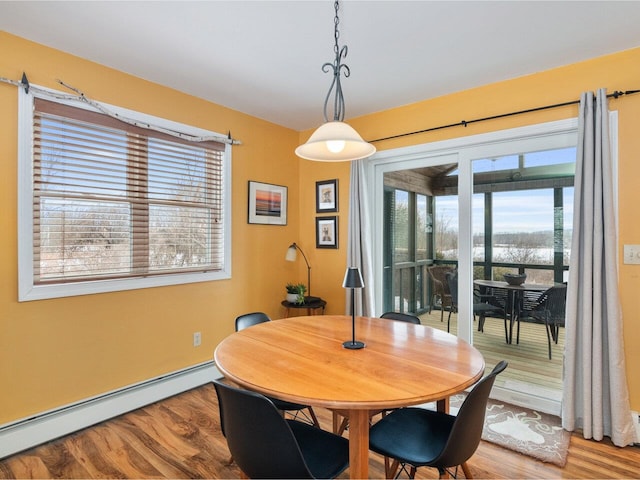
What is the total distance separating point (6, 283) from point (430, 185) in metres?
3.19

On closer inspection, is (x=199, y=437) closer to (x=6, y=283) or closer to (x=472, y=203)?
(x=6, y=283)

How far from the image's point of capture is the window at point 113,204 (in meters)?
2.23

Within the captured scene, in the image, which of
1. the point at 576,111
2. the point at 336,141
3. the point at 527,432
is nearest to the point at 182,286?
the point at 336,141

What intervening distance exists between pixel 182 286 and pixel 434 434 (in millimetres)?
2242

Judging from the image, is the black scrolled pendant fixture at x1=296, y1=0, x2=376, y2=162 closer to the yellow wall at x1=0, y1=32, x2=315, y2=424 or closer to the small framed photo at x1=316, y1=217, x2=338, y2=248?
the yellow wall at x1=0, y1=32, x2=315, y2=424

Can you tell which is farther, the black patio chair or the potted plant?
the potted plant

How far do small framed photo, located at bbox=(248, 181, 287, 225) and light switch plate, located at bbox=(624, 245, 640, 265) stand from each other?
9.48 feet

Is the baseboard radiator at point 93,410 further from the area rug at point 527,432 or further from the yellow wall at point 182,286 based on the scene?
the area rug at point 527,432

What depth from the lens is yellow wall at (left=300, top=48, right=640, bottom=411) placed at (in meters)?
2.26

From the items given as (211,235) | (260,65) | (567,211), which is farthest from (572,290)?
(211,235)

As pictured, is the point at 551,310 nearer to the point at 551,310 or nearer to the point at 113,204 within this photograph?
the point at 551,310

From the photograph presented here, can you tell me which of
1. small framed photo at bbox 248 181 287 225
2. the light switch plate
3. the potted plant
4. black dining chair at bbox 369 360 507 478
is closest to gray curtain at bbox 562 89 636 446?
the light switch plate

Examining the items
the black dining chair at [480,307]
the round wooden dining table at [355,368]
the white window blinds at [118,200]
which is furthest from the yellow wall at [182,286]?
the round wooden dining table at [355,368]

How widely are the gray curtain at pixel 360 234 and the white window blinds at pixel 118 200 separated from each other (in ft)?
4.05
